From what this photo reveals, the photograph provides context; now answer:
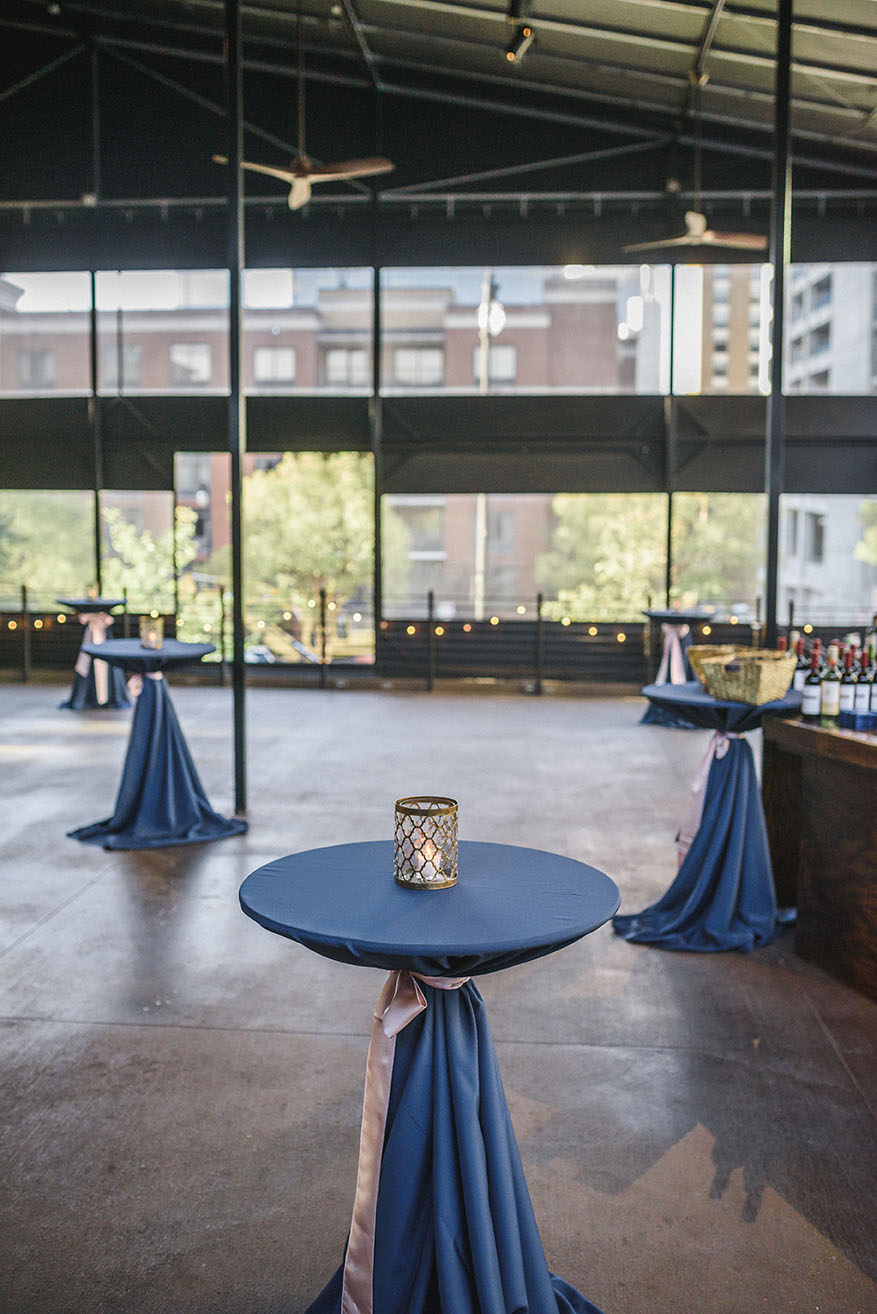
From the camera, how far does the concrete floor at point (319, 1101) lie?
2.66 metres

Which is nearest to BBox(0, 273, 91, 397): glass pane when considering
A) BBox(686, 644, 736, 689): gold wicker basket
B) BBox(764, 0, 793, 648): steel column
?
BBox(764, 0, 793, 648): steel column

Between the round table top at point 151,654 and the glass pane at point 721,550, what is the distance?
7.41 meters

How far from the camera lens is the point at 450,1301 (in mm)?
2178

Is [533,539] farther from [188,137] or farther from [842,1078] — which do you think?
[842,1078]

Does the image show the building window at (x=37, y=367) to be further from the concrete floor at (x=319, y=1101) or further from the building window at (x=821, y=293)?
the building window at (x=821, y=293)

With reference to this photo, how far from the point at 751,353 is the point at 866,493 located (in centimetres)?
201

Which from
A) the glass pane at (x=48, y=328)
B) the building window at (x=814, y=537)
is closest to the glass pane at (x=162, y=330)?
the glass pane at (x=48, y=328)

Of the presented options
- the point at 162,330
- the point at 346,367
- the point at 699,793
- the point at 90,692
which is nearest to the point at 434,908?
the point at 699,793

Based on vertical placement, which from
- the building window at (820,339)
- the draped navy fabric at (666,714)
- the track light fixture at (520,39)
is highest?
the track light fixture at (520,39)

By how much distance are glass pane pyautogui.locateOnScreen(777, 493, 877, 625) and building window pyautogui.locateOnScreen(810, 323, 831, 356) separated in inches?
63.2

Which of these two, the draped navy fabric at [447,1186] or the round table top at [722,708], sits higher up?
the round table top at [722,708]

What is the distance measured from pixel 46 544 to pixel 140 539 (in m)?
1.19

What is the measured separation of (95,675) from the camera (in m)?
11.3

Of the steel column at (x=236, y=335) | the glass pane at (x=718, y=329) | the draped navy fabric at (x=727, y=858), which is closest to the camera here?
the draped navy fabric at (x=727, y=858)
